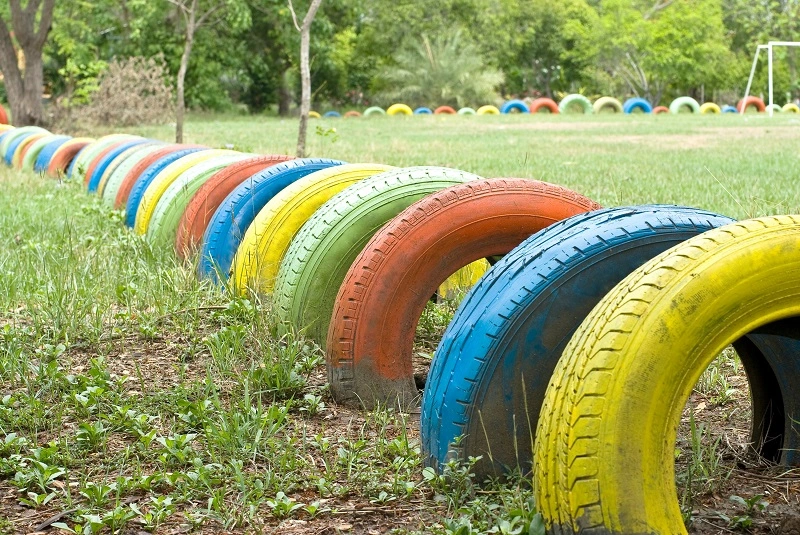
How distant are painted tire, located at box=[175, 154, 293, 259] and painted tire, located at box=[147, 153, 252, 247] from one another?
277mm

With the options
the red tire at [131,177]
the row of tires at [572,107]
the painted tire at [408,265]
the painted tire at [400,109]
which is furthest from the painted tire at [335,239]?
the painted tire at [400,109]

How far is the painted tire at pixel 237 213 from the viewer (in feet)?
18.8

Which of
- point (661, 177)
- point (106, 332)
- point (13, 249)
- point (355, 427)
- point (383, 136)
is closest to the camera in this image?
point (355, 427)

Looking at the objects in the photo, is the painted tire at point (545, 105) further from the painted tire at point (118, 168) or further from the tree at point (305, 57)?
the painted tire at point (118, 168)

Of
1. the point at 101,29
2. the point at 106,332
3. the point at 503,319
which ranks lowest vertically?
the point at 106,332

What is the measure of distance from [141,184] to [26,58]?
1665 cm

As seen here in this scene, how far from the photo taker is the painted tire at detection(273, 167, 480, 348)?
4.41 metres

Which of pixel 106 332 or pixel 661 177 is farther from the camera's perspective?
pixel 661 177

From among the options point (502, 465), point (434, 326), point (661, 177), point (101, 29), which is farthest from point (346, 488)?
point (101, 29)

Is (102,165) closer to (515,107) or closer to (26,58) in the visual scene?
(26,58)

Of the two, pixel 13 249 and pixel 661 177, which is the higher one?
pixel 661 177

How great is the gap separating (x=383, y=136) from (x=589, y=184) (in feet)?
40.5

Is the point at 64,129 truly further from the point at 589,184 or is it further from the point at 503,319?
the point at 503,319

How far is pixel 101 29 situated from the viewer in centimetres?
3731
